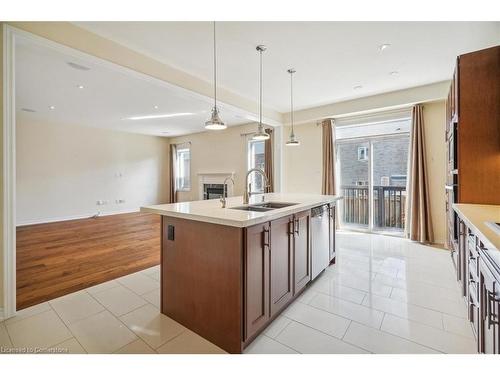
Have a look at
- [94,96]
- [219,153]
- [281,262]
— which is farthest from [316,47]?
[219,153]

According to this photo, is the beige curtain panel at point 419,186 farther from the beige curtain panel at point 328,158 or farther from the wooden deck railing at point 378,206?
the beige curtain panel at point 328,158

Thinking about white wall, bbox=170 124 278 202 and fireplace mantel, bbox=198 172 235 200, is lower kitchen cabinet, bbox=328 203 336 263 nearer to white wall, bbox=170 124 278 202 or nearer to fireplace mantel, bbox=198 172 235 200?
white wall, bbox=170 124 278 202

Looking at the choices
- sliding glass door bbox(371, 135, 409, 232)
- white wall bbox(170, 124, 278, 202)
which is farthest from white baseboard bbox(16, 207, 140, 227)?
sliding glass door bbox(371, 135, 409, 232)

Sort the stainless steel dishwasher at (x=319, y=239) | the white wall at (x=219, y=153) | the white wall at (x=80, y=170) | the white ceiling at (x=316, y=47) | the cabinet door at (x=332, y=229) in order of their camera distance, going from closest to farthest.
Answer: the white ceiling at (x=316, y=47) < the stainless steel dishwasher at (x=319, y=239) < the cabinet door at (x=332, y=229) < the white wall at (x=80, y=170) < the white wall at (x=219, y=153)

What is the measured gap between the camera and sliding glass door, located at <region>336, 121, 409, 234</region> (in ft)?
15.4

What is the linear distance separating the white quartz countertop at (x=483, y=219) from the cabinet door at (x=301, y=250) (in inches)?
46.3

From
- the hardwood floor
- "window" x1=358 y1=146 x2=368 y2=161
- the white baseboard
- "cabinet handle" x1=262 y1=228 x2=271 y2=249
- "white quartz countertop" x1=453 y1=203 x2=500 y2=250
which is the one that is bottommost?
the hardwood floor

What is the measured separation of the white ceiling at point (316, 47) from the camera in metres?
2.43

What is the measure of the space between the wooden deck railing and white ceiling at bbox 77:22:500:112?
6.75ft

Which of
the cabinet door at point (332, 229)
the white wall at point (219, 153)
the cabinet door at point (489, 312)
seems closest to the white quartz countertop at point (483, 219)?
the cabinet door at point (489, 312)

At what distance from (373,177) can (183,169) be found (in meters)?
6.25

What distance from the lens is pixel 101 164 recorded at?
276 inches
